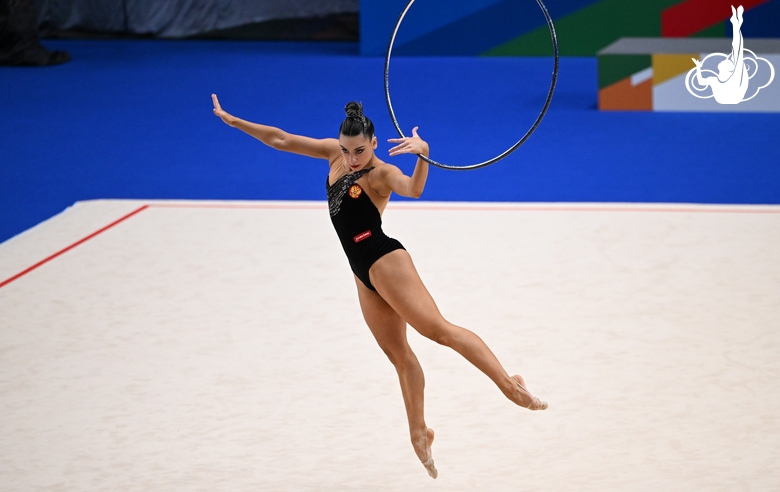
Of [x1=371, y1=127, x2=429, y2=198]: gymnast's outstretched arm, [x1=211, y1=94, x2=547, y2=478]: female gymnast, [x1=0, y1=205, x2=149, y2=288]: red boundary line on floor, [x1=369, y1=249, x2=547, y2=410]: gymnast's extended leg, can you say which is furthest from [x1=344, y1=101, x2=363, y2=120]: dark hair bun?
[x1=0, y1=205, x2=149, y2=288]: red boundary line on floor

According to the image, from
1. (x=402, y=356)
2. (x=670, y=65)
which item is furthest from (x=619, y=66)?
(x=402, y=356)

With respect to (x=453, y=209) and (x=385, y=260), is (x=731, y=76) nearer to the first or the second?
(x=453, y=209)

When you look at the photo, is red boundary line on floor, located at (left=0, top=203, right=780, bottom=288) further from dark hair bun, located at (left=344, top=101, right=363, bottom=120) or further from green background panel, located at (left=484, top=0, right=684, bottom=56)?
green background panel, located at (left=484, top=0, right=684, bottom=56)

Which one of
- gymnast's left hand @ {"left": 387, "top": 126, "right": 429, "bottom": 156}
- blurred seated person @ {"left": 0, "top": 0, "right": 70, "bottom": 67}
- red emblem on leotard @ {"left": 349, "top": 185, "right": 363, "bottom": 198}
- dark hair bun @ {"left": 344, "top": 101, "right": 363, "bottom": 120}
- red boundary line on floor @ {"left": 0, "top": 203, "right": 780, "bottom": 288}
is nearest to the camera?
gymnast's left hand @ {"left": 387, "top": 126, "right": 429, "bottom": 156}

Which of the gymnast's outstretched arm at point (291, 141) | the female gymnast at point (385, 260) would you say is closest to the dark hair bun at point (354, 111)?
the female gymnast at point (385, 260)

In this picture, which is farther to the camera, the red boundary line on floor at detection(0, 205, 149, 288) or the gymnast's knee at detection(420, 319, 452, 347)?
the red boundary line on floor at detection(0, 205, 149, 288)

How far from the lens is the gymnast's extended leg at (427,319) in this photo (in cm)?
302

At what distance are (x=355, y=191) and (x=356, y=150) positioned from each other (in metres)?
0.16

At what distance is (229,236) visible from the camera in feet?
20.2

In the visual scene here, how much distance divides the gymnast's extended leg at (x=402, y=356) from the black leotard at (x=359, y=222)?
144 millimetres

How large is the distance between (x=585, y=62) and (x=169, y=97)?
5.04 metres

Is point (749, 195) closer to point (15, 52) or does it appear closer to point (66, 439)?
point (66, 439)

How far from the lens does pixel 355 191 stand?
3.11 m

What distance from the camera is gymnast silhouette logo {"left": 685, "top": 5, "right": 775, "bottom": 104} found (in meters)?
8.63
